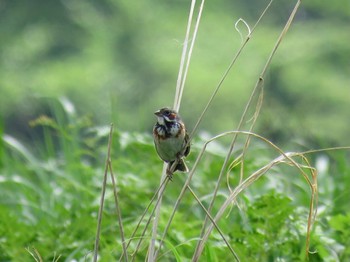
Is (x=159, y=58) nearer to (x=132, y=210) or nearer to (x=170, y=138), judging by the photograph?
(x=132, y=210)

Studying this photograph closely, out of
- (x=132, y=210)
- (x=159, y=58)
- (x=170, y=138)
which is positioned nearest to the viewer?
(x=170, y=138)

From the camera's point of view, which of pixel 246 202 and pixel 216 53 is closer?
pixel 246 202

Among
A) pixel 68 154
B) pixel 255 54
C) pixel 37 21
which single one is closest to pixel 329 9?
pixel 255 54

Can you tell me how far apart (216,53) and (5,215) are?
1596cm

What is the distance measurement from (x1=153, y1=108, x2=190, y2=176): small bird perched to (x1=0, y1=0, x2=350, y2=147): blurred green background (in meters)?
13.3

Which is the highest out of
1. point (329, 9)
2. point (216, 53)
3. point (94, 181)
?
point (329, 9)

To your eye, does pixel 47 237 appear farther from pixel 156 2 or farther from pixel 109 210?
pixel 156 2

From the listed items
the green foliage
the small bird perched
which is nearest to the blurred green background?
the green foliage

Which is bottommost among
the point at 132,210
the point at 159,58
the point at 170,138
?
the point at 170,138

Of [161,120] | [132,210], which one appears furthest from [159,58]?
[161,120]

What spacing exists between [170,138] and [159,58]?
15.8 meters

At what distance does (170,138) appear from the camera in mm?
3172

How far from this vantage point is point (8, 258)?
3783 mm

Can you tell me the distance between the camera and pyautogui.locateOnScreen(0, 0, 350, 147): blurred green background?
17609 millimetres
